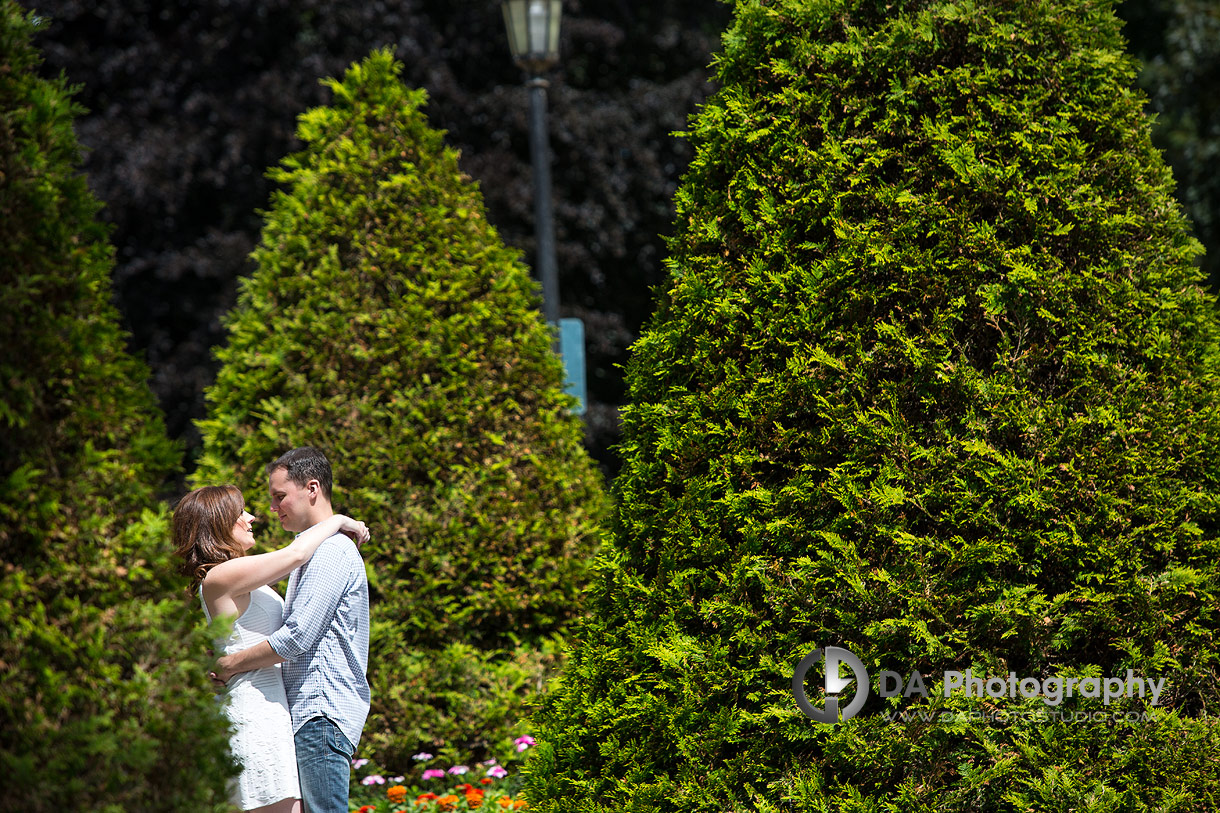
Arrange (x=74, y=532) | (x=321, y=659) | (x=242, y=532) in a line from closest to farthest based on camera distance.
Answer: (x=74, y=532), (x=321, y=659), (x=242, y=532)

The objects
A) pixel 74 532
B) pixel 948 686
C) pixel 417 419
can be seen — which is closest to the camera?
pixel 74 532

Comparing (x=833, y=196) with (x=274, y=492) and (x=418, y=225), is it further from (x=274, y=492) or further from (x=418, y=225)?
(x=418, y=225)

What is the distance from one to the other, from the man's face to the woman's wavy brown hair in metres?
0.16

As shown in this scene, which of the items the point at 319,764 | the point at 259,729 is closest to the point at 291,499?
the point at 259,729

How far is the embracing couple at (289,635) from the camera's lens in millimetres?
3322

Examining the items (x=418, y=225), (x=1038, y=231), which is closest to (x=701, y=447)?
(x=1038, y=231)

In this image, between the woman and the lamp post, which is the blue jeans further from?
the lamp post

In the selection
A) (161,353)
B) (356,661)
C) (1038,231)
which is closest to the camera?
(1038,231)

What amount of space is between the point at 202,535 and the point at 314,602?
1.51 feet

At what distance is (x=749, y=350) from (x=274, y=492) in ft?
5.65

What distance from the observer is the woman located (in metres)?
3.30

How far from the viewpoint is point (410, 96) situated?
606 cm

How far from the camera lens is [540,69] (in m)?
7.32

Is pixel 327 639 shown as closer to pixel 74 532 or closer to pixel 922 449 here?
pixel 74 532
